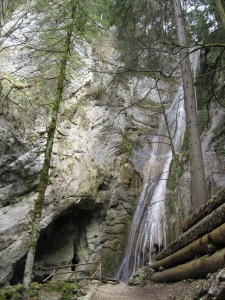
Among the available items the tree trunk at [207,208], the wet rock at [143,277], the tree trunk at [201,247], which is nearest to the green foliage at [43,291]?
the wet rock at [143,277]

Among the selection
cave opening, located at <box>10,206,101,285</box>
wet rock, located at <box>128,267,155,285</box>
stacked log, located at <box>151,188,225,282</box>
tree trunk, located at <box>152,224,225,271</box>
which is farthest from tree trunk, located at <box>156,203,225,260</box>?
cave opening, located at <box>10,206,101,285</box>

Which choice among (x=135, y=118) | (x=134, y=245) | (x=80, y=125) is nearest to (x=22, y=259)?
(x=134, y=245)

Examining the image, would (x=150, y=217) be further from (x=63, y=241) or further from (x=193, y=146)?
(x=193, y=146)

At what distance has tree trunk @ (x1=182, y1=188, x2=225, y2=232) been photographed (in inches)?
158

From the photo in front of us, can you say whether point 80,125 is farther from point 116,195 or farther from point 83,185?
point 116,195

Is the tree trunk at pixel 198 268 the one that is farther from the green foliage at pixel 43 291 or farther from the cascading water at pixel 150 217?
the cascading water at pixel 150 217

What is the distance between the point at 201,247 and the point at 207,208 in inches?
26.1

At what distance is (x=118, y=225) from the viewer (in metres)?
14.3

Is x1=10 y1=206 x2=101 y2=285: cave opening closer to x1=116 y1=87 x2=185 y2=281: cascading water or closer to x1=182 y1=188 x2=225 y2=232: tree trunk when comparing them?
x1=116 y1=87 x2=185 y2=281: cascading water

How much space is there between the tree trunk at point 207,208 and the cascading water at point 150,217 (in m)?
5.13

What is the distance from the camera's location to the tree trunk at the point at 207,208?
402 centimetres

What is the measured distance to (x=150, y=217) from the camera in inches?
525

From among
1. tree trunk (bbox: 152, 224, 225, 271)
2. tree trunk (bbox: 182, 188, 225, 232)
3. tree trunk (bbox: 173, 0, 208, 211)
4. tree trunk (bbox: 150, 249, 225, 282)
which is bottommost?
tree trunk (bbox: 150, 249, 225, 282)

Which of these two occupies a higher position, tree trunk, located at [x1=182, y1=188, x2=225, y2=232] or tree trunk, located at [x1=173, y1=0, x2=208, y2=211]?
tree trunk, located at [x1=173, y1=0, x2=208, y2=211]
